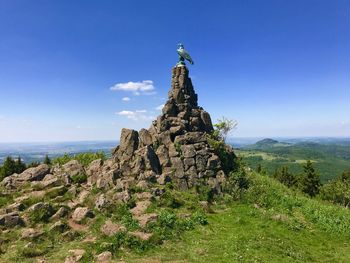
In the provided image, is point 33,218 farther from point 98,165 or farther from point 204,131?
point 204,131

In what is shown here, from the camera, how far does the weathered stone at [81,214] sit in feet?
97.4

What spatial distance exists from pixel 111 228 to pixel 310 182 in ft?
233

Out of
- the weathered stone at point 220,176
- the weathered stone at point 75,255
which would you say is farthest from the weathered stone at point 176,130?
the weathered stone at point 75,255

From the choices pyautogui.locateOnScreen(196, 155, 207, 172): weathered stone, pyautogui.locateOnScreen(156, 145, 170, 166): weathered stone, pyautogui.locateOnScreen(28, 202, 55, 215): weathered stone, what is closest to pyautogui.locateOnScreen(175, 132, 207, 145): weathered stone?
pyautogui.locateOnScreen(156, 145, 170, 166): weathered stone

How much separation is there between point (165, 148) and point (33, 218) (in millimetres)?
20367

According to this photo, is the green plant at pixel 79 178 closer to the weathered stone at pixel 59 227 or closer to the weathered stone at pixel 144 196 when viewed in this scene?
the weathered stone at pixel 144 196

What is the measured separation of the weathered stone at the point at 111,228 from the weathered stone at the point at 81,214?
2416 millimetres

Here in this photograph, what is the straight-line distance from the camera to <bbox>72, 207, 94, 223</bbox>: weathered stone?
29688 millimetres

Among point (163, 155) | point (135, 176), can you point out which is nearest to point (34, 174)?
point (135, 176)

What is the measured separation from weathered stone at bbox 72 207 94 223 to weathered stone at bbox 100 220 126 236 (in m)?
2.42

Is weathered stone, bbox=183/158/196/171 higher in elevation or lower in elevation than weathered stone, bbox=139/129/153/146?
lower

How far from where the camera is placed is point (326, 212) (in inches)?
1414

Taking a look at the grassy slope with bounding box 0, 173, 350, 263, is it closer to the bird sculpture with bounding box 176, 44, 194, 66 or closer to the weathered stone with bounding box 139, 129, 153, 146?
the weathered stone with bounding box 139, 129, 153, 146

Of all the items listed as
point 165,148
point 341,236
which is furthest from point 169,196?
point 341,236
